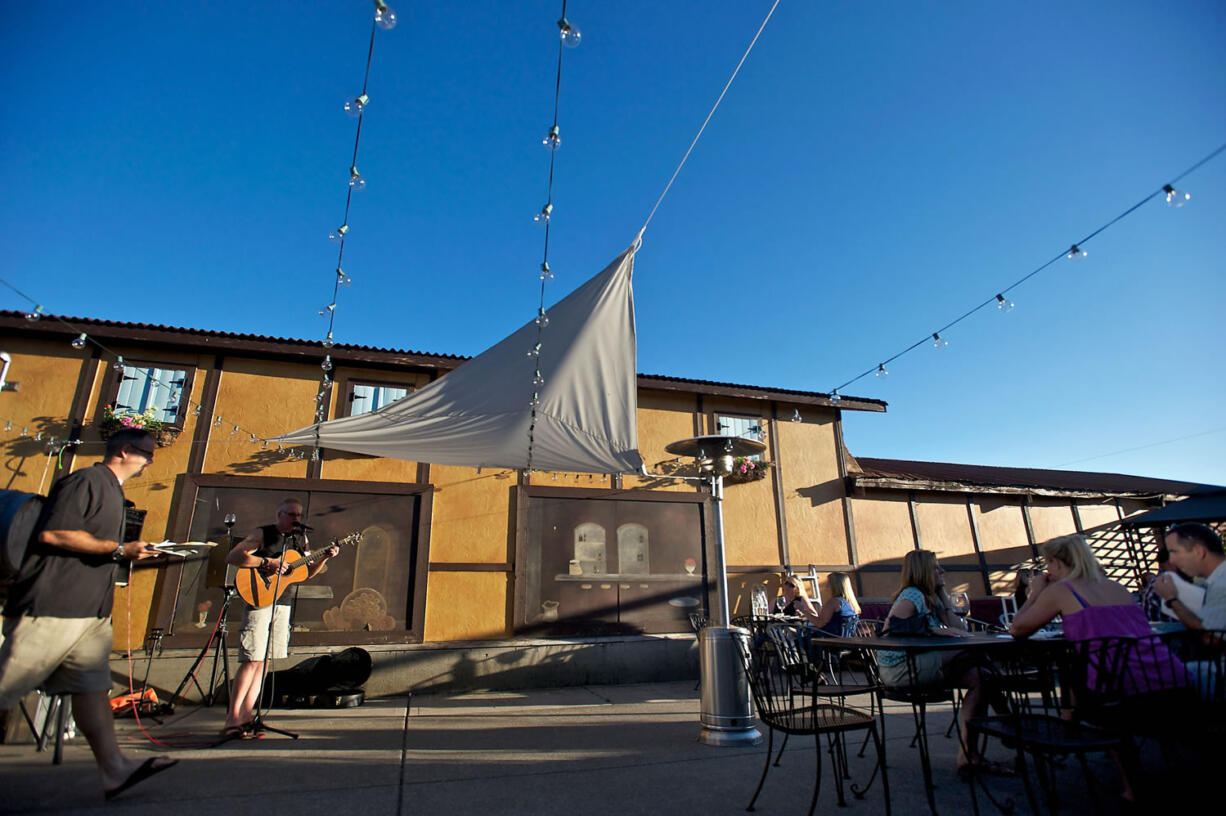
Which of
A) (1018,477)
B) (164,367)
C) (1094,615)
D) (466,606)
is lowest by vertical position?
(466,606)

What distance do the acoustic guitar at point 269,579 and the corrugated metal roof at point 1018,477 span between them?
326 inches

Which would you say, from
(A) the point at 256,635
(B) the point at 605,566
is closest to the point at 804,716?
(A) the point at 256,635

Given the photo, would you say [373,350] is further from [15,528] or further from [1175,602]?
[1175,602]

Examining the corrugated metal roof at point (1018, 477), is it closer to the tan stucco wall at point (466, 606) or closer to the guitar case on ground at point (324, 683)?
the tan stucco wall at point (466, 606)

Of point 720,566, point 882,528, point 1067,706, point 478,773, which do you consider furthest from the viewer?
point 882,528

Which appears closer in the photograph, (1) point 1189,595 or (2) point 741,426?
(1) point 1189,595

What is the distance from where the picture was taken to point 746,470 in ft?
29.5

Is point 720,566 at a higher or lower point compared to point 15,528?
lower

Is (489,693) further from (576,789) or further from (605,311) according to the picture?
(605,311)

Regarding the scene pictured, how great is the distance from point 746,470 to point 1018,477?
8.58m

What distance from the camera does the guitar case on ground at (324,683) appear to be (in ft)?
18.0

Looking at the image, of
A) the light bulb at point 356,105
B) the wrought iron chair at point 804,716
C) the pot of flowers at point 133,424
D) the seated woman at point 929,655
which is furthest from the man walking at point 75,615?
the pot of flowers at point 133,424

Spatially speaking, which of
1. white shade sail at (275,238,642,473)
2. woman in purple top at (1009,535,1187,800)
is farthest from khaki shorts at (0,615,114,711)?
woman in purple top at (1009,535,1187,800)

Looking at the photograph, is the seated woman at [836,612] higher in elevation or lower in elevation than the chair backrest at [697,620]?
higher
